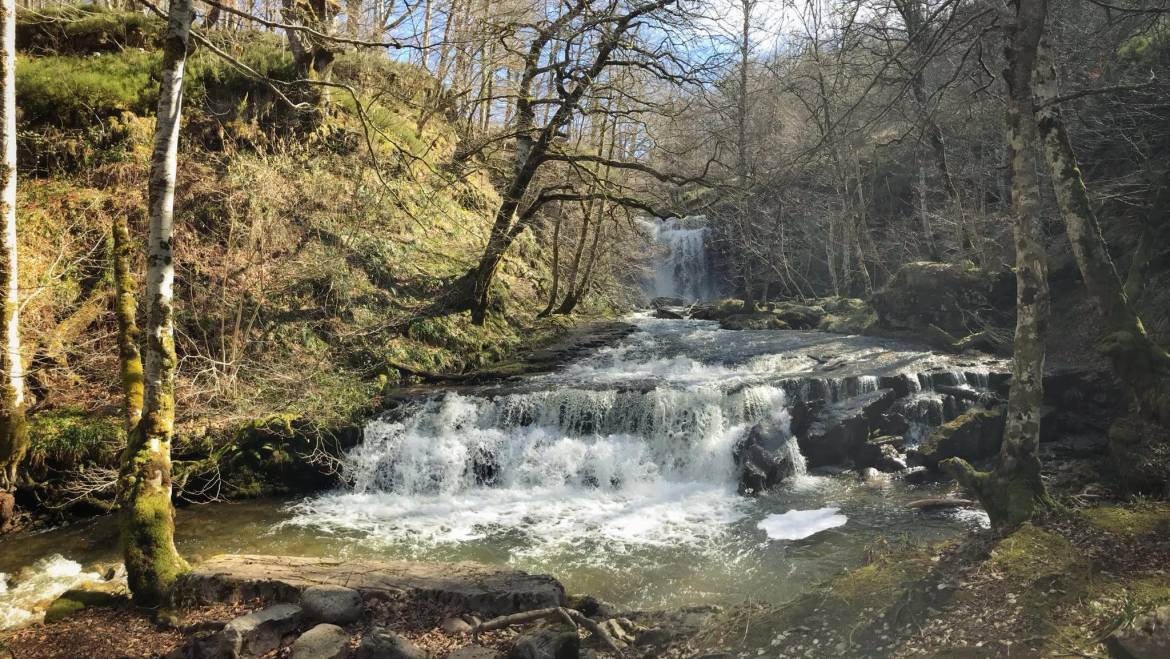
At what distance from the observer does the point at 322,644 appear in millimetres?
4340

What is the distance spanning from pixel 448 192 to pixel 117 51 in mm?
8059

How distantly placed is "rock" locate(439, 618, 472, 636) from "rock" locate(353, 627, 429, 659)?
0.42 meters

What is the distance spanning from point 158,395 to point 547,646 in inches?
140

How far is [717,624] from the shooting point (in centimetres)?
497

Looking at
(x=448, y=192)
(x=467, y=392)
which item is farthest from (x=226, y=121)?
(x=467, y=392)

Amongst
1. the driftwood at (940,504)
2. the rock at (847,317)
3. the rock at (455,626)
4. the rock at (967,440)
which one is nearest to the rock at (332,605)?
the rock at (455,626)

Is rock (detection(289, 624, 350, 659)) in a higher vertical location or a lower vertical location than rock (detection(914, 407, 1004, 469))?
higher

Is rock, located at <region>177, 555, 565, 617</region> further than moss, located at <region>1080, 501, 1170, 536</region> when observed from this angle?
Yes

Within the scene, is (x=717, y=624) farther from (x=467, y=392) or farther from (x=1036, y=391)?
(x=467, y=392)

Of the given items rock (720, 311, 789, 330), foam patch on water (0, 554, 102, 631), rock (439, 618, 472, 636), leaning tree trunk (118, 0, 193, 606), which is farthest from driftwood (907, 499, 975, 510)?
rock (720, 311, 789, 330)

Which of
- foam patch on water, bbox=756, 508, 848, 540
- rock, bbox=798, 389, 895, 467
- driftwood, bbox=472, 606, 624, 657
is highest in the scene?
driftwood, bbox=472, 606, 624, 657

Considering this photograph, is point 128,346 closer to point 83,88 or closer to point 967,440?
point 83,88

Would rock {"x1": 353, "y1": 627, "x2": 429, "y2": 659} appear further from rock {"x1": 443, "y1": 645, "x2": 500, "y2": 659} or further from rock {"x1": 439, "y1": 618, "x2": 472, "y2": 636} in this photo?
rock {"x1": 439, "y1": 618, "x2": 472, "y2": 636}

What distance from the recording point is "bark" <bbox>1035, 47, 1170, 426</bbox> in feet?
21.2
